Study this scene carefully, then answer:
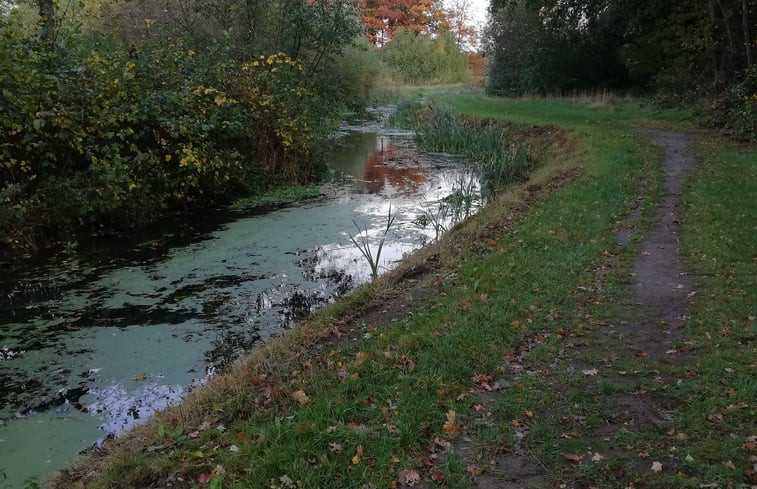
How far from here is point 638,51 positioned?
24.6 m

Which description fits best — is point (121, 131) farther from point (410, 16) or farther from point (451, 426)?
point (410, 16)

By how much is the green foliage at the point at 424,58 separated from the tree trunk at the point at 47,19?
47209 millimetres

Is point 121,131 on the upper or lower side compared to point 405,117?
lower

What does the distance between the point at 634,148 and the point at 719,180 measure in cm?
358

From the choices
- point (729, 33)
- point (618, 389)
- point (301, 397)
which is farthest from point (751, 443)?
point (729, 33)

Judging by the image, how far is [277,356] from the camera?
17.1 ft

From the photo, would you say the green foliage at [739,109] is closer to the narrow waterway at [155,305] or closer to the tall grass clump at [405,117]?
the narrow waterway at [155,305]

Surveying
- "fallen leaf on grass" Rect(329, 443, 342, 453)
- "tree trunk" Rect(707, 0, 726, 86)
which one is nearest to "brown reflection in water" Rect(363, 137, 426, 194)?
"tree trunk" Rect(707, 0, 726, 86)

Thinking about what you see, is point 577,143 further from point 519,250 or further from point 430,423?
point 430,423

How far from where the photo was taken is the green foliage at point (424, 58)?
57531 millimetres

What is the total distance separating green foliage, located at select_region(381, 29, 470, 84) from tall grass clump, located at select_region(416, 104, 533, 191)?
36736mm

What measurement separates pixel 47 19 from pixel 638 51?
22724 millimetres

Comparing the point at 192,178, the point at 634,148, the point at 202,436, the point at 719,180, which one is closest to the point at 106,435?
the point at 202,436

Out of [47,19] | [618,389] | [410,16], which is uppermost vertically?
[410,16]
